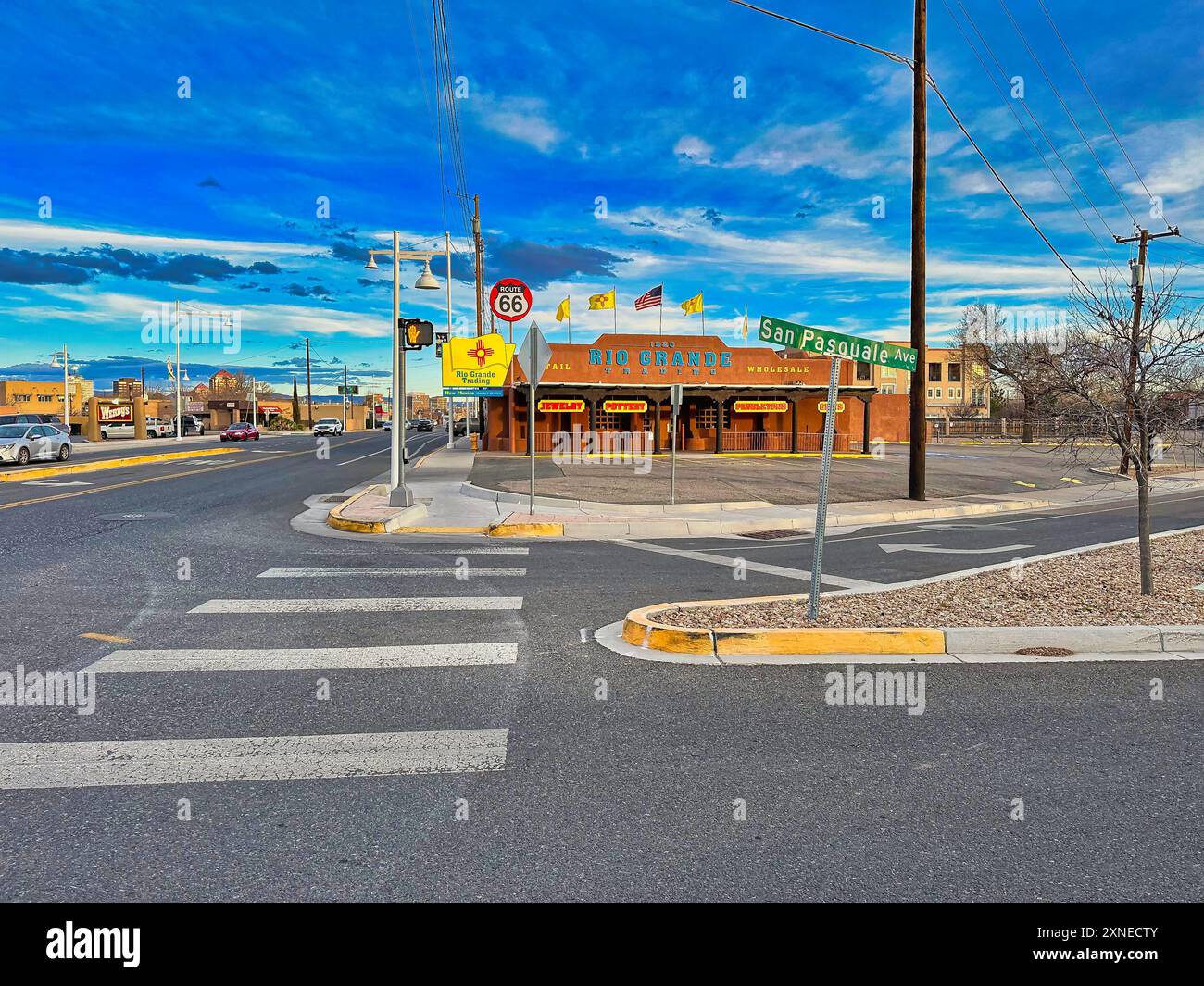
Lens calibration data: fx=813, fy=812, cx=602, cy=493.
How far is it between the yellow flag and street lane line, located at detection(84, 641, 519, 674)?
33.6m

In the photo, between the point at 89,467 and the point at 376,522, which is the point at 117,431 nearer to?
the point at 89,467

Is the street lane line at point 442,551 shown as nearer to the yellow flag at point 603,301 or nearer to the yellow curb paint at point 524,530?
the yellow curb paint at point 524,530

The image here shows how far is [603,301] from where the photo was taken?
38.5 m

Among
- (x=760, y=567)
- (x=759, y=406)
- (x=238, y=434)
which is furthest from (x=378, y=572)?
(x=238, y=434)

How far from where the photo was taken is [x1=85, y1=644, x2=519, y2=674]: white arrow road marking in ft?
19.1

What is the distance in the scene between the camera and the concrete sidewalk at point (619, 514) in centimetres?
1398

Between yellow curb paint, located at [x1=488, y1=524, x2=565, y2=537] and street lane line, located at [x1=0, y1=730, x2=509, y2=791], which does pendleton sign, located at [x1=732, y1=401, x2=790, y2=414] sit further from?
street lane line, located at [x1=0, y1=730, x2=509, y2=791]

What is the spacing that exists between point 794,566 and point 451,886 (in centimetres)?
821

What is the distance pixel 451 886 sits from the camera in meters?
2.98

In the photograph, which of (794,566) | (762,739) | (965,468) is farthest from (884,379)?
(762,739)

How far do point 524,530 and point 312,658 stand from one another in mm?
7687
